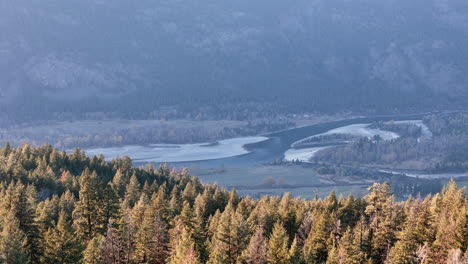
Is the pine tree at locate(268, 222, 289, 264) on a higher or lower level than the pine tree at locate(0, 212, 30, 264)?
lower

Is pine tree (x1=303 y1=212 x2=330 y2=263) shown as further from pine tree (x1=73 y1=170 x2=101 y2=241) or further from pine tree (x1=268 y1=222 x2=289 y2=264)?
pine tree (x1=73 y1=170 x2=101 y2=241)

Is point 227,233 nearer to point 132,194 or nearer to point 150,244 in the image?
point 150,244

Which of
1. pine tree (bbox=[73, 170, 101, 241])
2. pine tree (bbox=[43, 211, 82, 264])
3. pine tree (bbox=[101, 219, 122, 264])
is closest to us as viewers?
pine tree (bbox=[43, 211, 82, 264])

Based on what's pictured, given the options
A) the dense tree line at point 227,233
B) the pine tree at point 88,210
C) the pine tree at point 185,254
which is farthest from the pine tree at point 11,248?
the pine tree at point 88,210

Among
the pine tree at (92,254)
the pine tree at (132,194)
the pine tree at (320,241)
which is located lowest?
the pine tree at (320,241)

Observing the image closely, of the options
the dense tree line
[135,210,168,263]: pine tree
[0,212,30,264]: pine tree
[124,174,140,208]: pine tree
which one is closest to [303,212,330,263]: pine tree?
the dense tree line

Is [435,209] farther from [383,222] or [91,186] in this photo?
[91,186]

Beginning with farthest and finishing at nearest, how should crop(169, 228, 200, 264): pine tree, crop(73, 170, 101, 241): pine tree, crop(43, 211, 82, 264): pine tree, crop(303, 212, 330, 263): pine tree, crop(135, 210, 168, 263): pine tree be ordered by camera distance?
crop(73, 170, 101, 241): pine tree
crop(303, 212, 330, 263): pine tree
crop(135, 210, 168, 263): pine tree
crop(43, 211, 82, 264): pine tree
crop(169, 228, 200, 264): pine tree

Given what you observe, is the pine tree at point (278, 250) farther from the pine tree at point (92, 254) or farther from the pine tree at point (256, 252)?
the pine tree at point (92, 254)

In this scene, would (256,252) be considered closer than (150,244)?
Yes

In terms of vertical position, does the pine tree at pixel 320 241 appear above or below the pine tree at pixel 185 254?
below

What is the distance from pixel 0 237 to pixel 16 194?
11.3 m

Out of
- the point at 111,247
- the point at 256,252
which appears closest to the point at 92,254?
the point at 111,247

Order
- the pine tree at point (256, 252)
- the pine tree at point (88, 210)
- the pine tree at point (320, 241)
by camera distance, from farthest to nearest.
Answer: the pine tree at point (88, 210) < the pine tree at point (320, 241) < the pine tree at point (256, 252)
